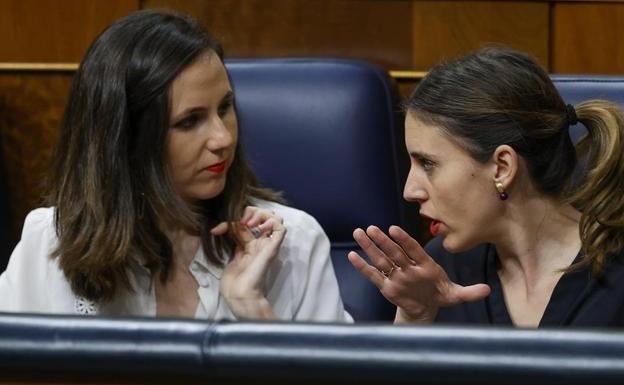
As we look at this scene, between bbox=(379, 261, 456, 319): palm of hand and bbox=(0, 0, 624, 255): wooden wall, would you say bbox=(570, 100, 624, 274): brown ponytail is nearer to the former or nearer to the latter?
bbox=(379, 261, 456, 319): palm of hand

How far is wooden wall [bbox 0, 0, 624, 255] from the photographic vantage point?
1.78 meters

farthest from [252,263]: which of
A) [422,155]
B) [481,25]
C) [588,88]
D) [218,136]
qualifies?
[481,25]

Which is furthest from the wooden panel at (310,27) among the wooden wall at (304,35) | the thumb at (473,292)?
the thumb at (473,292)

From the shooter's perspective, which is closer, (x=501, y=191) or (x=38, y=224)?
(x=501, y=191)

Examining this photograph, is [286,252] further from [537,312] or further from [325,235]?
[537,312]

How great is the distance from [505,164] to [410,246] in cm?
15

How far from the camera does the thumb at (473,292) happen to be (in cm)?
113

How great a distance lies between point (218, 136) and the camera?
4.58 feet

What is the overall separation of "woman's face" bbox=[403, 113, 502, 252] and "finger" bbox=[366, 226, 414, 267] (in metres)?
0.08

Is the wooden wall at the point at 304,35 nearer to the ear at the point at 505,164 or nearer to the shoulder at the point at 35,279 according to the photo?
the shoulder at the point at 35,279

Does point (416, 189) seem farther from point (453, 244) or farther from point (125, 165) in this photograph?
point (125, 165)

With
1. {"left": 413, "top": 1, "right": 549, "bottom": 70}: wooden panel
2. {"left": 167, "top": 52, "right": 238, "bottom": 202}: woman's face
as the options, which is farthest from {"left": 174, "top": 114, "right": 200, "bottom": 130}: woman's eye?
{"left": 413, "top": 1, "right": 549, "bottom": 70}: wooden panel

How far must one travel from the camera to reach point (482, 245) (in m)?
1.38

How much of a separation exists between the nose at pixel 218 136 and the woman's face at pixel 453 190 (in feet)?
0.79
